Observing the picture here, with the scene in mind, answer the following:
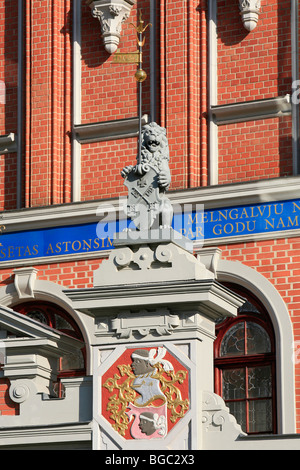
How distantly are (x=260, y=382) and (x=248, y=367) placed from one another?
0.27m

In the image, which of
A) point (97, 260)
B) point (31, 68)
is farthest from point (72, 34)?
point (97, 260)

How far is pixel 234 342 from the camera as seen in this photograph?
19438mm

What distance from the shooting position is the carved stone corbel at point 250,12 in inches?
779

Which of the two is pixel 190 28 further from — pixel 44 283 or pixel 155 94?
pixel 44 283

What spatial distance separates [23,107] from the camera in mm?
21359

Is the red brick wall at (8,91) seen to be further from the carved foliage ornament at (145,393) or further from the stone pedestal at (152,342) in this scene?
the carved foliage ornament at (145,393)

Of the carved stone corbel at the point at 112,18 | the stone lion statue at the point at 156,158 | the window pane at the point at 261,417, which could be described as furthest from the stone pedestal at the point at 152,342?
the carved stone corbel at the point at 112,18

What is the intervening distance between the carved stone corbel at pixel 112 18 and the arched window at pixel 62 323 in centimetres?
359

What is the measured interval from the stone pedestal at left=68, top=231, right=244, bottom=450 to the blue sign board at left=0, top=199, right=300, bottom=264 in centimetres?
530

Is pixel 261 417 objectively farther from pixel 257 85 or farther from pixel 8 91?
pixel 8 91

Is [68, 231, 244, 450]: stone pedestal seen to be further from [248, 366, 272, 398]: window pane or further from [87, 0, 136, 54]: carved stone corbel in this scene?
[87, 0, 136, 54]: carved stone corbel

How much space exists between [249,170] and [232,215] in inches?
25.0
